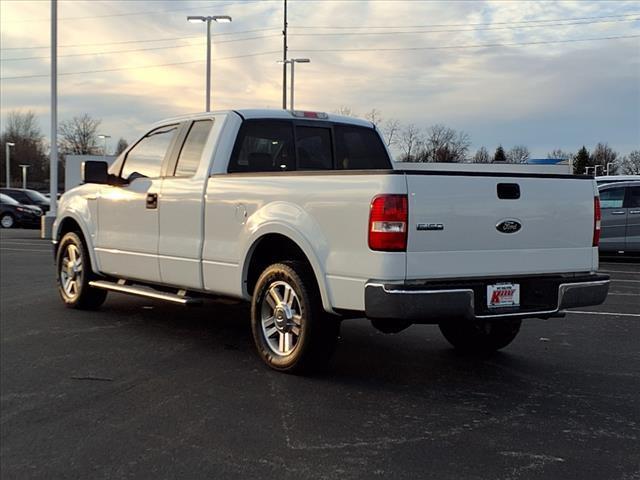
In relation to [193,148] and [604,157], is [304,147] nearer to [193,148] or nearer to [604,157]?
[193,148]

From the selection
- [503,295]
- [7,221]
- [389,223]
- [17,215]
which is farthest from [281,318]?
[7,221]

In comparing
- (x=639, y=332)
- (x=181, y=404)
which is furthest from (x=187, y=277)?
(x=639, y=332)

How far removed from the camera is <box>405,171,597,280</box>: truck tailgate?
4.48 metres

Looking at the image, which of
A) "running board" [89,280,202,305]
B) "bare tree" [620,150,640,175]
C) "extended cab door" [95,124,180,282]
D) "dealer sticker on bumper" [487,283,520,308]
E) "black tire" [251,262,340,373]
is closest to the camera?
"dealer sticker on bumper" [487,283,520,308]

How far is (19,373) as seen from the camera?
5.32 metres

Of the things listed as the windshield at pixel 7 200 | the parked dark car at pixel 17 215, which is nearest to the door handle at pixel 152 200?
the parked dark car at pixel 17 215

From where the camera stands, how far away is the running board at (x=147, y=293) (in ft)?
20.0

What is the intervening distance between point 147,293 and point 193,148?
1.44 m

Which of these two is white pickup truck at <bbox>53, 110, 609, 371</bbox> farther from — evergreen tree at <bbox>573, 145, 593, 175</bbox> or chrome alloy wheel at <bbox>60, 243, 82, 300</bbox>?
evergreen tree at <bbox>573, 145, 593, 175</bbox>

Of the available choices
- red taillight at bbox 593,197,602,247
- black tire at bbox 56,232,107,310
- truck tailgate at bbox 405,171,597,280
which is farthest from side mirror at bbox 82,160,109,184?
red taillight at bbox 593,197,602,247

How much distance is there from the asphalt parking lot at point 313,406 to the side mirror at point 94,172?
1488mm

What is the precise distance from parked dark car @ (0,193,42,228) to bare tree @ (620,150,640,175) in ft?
69.6

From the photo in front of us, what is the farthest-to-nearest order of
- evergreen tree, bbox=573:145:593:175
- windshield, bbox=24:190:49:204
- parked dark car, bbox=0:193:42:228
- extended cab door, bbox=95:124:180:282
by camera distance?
1. windshield, bbox=24:190:49:204
2. parked dark car, bbox=0:193:42:228
3. evergreen tree, bbox=573:145:593:175
4. extended cab door, bbox=95:124:180:282

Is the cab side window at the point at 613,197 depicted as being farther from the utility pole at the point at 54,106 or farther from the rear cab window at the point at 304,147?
the utility pole at the point at 54,106
